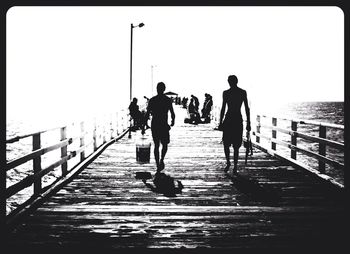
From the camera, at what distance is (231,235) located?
4.68 meters

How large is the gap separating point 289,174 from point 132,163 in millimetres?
3774

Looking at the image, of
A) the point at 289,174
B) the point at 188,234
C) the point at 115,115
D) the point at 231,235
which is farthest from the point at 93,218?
the point at 115,115

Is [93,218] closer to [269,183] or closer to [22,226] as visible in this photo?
[22,226]

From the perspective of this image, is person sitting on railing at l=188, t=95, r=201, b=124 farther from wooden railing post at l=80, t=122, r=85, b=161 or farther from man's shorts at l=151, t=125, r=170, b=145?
man's shorts at l=151, t=125, r=170, b=145

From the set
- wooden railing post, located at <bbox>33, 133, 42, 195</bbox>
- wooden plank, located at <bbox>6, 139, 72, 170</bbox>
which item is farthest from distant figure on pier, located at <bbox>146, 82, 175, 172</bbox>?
wooden railing post, located at <bbox>33, 133, 42, 195</bbox>

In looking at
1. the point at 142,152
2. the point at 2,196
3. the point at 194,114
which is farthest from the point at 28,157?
the point at 194,114

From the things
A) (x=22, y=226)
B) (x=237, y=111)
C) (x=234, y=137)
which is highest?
(x=237, y=111)

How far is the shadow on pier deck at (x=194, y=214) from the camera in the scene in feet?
14.8

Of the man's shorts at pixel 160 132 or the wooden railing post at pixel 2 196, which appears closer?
the wooden railing post at pixel 2 196

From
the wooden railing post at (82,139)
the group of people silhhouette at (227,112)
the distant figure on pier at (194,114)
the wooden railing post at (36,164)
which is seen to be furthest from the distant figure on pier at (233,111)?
the distant figure on pier at (194,114)

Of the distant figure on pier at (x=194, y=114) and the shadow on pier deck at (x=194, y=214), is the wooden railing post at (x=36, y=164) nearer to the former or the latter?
the shadow on pier deck at (x=194, y=214)

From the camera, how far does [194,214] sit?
5.51m

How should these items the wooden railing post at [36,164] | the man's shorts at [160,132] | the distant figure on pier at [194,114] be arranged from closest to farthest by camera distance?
the wooden railing post at [36,164], the man's shorts at [160,132], the distant figure on pier at [194,114]

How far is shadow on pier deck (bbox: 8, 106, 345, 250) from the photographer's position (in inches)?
177
